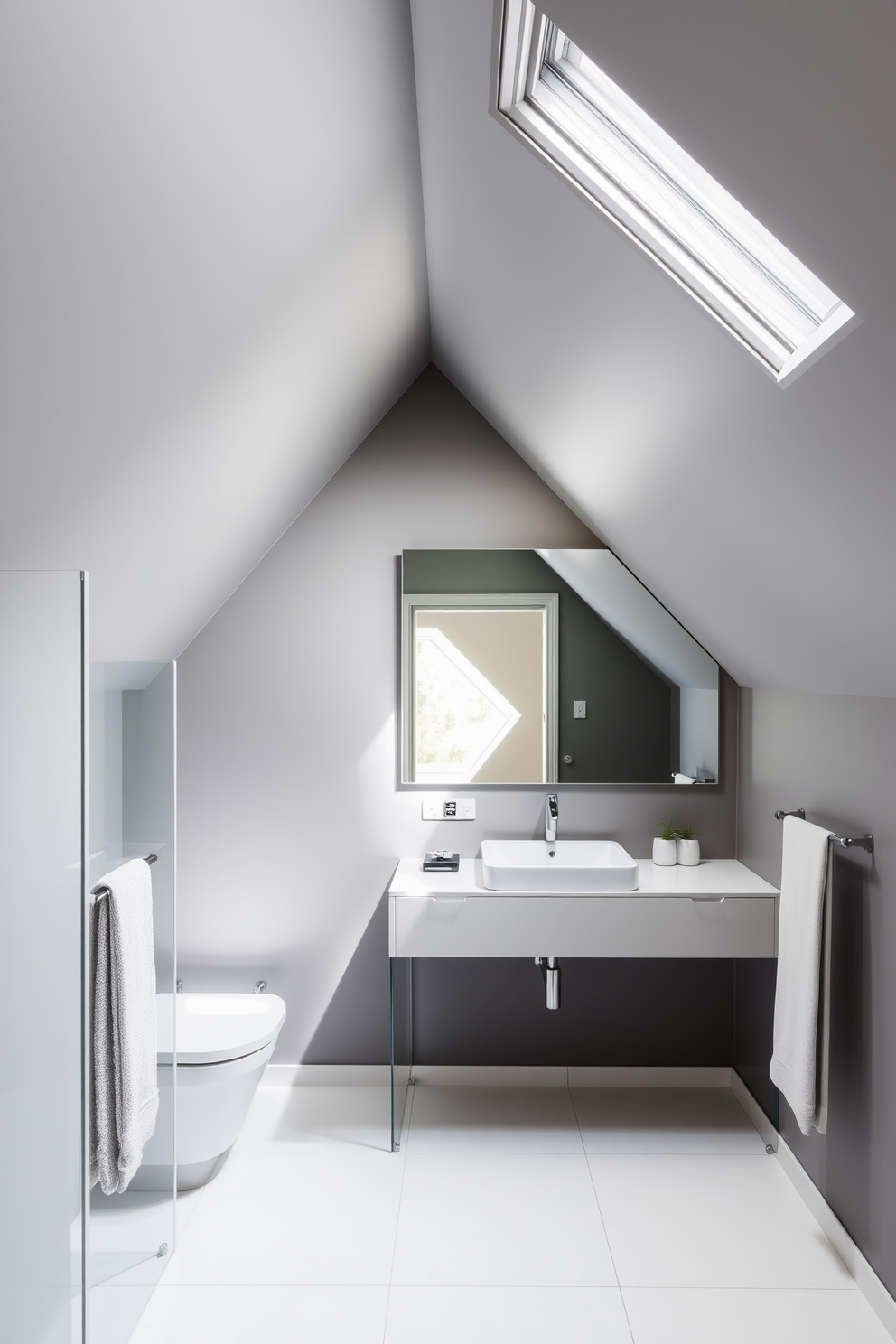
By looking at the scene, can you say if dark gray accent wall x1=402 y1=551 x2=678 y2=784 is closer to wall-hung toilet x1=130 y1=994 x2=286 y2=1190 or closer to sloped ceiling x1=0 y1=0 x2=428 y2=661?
sloped ceiling x1=0 y1=0 x2=428 y2=661

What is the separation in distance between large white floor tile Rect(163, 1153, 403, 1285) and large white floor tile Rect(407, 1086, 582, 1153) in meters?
0.19

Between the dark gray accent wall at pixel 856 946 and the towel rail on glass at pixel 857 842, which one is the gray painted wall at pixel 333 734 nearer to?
the dark gray accent wall at pixel 856 946

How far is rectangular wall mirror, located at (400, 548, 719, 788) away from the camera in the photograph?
3.20 meters

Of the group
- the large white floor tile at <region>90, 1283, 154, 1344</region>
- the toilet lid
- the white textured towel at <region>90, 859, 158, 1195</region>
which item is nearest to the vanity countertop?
the toilet lid

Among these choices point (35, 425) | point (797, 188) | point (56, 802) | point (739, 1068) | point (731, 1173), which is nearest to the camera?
point (797, 188)

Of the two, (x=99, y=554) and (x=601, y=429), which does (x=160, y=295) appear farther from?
(x=601, y=429)

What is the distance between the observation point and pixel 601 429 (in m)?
2.19

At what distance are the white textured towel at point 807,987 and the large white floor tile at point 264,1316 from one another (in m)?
1.16

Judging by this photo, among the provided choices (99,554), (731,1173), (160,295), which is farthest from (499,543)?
(731,1173)

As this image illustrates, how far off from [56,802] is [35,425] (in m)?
0.62

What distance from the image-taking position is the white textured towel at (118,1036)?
1862 mm

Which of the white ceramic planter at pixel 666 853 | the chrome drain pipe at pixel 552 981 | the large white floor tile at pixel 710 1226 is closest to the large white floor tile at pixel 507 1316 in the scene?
the large white floor tile at pixel 710 1226

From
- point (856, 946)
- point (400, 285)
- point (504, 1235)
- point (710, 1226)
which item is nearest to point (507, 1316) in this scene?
point (504, 1235)

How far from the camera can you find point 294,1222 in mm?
2449
